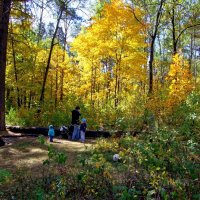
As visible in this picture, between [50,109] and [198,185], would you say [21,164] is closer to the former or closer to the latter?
[198,185]

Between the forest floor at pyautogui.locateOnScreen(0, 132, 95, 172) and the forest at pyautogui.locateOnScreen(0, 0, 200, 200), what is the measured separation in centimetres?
3

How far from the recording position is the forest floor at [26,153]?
24.5 ft

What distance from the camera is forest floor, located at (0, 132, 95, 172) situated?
748 cm

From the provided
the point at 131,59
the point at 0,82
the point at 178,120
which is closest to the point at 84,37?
the point at 131,59

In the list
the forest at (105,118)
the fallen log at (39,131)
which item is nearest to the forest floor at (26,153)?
the forest at (105,118)

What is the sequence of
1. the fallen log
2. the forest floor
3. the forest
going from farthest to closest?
the fallen log, the forest floor, the forest

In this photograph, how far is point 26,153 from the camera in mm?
9062

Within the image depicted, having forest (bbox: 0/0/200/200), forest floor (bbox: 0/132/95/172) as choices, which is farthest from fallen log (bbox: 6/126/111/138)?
forest floor (bbox: 0/132/95/172)

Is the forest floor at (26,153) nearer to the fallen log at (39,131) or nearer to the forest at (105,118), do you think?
the forest at (105,118)

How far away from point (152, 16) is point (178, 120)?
12.8 metres

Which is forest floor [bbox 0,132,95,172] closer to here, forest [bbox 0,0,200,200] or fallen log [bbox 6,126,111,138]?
forest [bbox 0,0,200,200]

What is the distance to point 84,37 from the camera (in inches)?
901

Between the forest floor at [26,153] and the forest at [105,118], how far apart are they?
0.09 ft

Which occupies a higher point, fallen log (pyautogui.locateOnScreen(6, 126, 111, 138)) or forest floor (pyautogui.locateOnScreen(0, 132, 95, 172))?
fallen log (pyautogui.locateOnScreen(6, 126, 111, 138))
